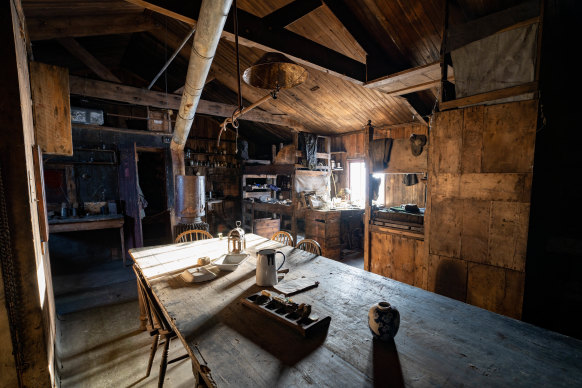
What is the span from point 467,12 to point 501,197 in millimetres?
2244

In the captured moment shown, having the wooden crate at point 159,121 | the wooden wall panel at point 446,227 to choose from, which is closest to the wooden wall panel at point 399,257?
the wooden wall panel at point 446,227

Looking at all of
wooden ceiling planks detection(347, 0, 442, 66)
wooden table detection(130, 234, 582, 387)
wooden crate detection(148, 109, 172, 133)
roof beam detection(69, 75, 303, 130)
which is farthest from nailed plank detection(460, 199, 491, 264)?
wooden crate detection(148, 109, 172, 133)

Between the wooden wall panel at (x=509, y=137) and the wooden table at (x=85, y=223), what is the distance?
6.78 metres

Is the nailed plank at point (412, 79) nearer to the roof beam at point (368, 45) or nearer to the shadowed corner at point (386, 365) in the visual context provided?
the roof beam at point (368, 45)

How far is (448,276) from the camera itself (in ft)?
9.99

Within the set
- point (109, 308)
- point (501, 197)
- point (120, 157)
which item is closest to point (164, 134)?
point (120, 157)

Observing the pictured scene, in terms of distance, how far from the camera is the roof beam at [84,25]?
384 centimetres

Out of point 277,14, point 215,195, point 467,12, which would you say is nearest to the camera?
point 467,12

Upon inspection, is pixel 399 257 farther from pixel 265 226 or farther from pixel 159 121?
pixel 159 121

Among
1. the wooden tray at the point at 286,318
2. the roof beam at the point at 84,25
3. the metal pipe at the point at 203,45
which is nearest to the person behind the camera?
the wooden tray at the point at 286,318

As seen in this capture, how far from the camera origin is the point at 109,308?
4004 millimetres

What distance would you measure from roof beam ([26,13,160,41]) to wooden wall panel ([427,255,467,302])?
6.27 meters

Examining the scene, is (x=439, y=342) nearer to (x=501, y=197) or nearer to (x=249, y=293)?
(x=249, y=293)

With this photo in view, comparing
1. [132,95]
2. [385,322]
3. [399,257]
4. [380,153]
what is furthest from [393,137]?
[385,322]
